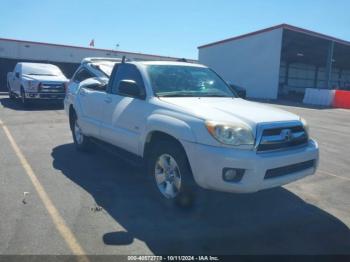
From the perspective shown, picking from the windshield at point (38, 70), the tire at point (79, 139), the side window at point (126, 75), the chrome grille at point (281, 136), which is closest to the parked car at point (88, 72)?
the tire at point (79, 139)

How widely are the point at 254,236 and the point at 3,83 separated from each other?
31.3 meters

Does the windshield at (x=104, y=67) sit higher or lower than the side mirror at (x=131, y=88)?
higher

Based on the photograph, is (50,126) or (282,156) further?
(50,126)

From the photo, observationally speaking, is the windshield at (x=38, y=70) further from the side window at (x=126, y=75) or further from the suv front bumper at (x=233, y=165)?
the suv front bumper at (x=233, y=165)

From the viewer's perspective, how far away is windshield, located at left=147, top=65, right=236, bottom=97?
5410 mm

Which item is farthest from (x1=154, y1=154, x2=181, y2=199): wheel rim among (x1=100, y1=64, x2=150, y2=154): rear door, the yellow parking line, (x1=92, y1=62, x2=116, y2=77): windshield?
(x1=92, y1=62, x2=116, y2=77): windshield

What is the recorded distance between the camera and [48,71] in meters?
18.0

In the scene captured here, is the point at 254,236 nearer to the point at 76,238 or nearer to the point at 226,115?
the point at 226,115

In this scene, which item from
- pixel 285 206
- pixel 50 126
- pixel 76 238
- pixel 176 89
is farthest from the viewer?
pixel 50 126

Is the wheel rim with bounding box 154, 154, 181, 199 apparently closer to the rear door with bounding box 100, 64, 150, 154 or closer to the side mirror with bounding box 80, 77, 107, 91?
the rear door with bounding box 100, 64, 150, 154

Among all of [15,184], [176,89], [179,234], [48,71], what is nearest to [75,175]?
[15,184]

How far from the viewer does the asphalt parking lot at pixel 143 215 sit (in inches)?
152

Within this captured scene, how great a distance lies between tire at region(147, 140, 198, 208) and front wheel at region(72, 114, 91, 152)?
2.87 m

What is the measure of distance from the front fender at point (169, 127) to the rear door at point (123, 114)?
0.57ft
